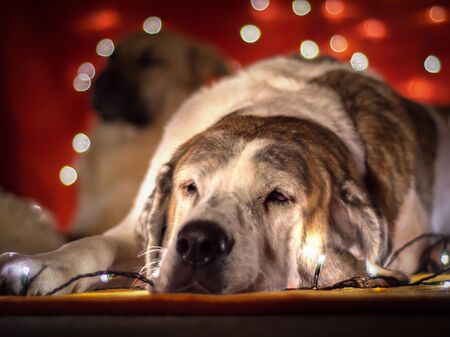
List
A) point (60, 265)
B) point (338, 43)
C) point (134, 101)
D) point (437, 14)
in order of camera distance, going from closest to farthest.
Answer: point (60, 265)
point (134, 101)
point (437, 14)
point (338, 43)

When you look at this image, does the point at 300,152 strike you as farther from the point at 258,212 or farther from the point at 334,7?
the point at 334,7

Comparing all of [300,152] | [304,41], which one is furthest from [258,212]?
[304,41]

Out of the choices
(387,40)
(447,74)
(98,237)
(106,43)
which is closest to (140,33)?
(106,43)

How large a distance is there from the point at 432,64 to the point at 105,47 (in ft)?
7.28

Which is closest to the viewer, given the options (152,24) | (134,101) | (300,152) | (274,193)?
(274,193)

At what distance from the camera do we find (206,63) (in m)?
4.68

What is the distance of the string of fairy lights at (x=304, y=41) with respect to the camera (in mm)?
4852

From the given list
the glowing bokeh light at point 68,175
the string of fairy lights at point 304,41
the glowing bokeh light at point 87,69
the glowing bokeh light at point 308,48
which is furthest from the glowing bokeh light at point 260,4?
the glowing bokeh light at point 68,175

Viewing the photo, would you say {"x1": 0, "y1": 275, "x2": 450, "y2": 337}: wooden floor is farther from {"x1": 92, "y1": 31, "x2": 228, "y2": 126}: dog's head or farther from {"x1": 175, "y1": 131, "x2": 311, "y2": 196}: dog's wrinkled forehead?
{"x1": 92, "y1": 31, "x2": 228, "y2": 126}: dog's head

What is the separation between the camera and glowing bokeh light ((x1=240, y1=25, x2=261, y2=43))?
200 inches

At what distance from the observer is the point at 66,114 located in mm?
5336

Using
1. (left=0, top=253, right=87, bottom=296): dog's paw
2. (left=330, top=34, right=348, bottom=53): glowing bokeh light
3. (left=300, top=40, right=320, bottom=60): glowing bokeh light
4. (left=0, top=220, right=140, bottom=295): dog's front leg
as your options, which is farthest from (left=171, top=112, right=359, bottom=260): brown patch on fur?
(left=330, top=34, right=348, bottom=53): glowing bokeh light

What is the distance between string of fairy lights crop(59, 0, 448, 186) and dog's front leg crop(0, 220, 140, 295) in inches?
101

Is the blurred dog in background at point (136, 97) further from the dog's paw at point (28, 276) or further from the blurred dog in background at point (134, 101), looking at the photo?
the dog's paw at point (28, 276)
